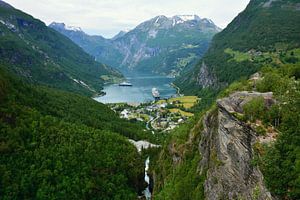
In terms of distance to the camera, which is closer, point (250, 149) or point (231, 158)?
point (250, 149)

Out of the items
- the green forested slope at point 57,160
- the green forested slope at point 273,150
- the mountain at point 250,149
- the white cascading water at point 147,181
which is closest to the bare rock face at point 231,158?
the mountain at point 250,149

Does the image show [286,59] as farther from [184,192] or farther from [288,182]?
[288,182]

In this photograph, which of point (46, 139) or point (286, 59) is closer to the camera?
point (46, 139)

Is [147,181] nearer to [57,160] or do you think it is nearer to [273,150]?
[57,160]

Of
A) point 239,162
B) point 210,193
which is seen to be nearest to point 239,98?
point 239,162

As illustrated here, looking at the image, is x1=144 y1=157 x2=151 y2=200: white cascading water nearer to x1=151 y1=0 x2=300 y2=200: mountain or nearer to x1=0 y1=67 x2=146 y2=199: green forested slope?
x1=0 y1=67 x2=146 y2=199: green forested slope

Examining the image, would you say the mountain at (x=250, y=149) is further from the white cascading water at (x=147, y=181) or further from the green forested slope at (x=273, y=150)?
the white cascading water at (x=147, y=181)

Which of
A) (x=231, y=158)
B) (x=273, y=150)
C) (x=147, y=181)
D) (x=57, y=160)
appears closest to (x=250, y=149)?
(x=231, y=158)
